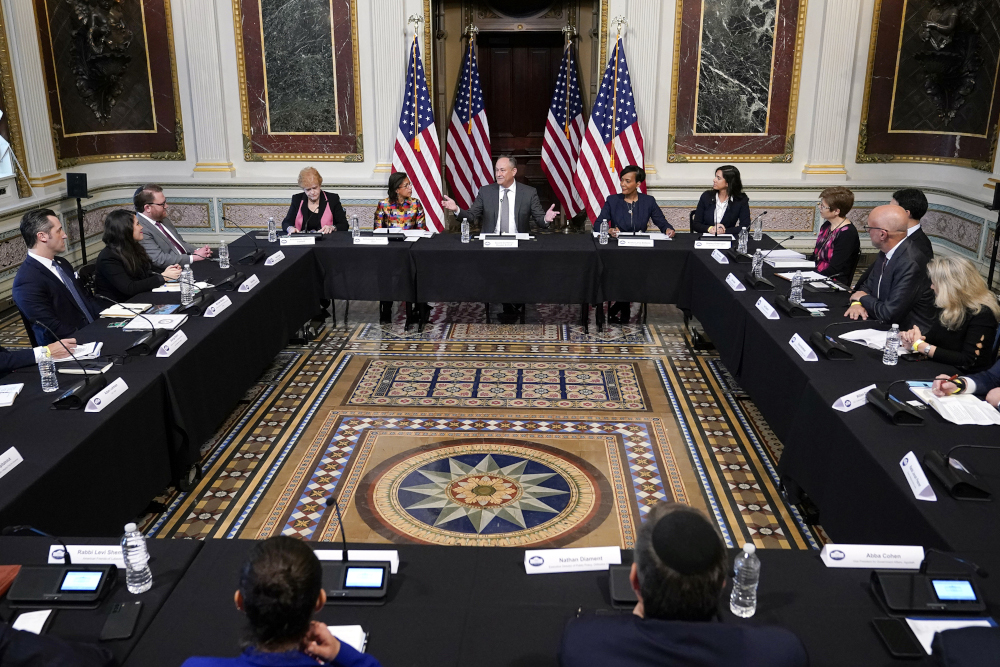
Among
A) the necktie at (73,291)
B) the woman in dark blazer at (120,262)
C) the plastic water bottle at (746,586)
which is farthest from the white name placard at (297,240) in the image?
the plastic water bottle at (746,586)

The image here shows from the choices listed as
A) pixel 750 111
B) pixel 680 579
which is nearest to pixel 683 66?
pixel 750 111

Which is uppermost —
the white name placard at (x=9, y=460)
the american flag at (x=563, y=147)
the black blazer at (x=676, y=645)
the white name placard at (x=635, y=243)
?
the american flag at (x=563, y=147)

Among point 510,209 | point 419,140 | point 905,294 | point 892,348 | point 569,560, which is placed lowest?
point 569,560

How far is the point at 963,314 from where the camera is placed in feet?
12.8

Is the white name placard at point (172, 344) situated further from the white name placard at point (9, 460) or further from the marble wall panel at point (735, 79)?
the marble wall panel at point (735, 79)

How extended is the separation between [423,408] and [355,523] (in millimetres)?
1436

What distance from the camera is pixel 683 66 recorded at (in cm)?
881

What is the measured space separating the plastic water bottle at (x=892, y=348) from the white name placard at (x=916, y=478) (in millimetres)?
1158

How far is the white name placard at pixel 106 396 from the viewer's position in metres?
3.44

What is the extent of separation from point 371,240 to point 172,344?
2.75 meters

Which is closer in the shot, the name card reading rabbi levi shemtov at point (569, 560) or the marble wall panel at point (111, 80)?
the name card reading rabbi levi shemtov at point (569, 560)

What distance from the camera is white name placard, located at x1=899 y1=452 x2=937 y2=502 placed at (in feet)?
8.93

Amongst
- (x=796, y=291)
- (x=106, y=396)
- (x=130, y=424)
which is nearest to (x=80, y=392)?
(x=106, y=396)

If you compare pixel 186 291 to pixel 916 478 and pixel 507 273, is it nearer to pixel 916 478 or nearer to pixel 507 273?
pixel 507 273
